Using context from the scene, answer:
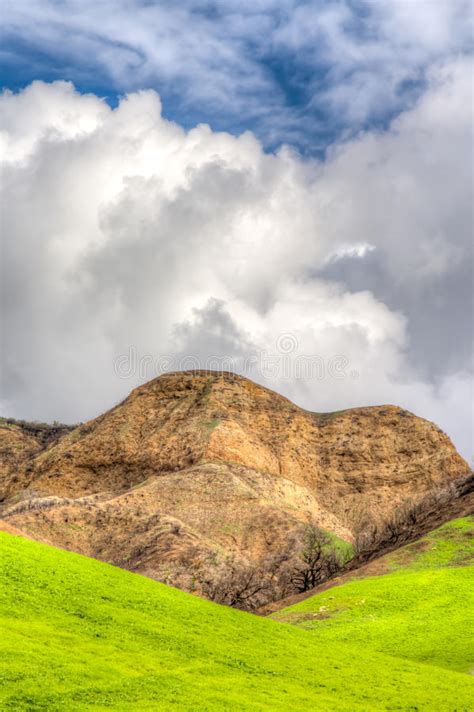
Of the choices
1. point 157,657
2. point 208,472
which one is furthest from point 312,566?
point 157,657

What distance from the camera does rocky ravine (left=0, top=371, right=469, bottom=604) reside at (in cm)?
8206

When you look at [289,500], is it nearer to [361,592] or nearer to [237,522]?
[237,522]

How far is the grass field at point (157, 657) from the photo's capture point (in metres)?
17.4

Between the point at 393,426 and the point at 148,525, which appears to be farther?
the point at 393,426

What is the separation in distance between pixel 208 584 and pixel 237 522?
62.9 feet

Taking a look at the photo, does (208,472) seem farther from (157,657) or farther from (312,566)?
(157,657)

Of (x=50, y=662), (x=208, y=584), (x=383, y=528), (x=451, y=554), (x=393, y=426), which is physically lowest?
(x=50, y=662)

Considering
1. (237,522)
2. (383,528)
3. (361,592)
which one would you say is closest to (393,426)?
(383,528)

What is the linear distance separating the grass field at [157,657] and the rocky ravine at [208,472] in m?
46.2

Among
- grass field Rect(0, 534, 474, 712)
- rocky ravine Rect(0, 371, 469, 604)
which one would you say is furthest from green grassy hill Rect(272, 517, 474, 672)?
rocky ravine Rect(0, 371, 469, 604)

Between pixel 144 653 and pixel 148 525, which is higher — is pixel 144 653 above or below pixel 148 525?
below

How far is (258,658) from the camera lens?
24.0 m

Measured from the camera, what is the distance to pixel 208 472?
10044 centimetres

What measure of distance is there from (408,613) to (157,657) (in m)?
22.9
